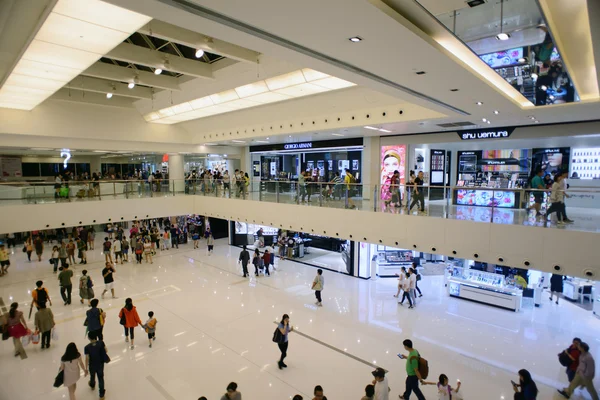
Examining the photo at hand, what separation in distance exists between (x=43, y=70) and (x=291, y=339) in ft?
31.9

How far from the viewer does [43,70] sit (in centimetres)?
834

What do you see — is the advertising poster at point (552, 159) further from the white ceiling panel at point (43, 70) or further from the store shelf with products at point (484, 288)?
the white ceiling panel at point (43, 70)

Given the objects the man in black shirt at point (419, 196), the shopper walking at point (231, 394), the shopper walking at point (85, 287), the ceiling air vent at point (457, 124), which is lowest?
the shopper walking at point (85, 287)

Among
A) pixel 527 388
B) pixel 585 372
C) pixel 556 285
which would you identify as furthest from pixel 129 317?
pixel 556 285

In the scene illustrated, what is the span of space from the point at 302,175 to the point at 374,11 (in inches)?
445

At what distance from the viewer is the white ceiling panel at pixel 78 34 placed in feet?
18.5

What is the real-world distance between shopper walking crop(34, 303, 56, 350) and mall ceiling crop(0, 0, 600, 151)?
6.06 metres

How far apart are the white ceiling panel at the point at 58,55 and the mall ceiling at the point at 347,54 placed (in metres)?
0.23

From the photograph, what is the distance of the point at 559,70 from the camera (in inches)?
247

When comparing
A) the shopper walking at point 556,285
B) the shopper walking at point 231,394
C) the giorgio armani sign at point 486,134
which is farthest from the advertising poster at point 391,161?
the shopper walking at point 231,394

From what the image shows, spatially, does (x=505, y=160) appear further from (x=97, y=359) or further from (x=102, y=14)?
(x=97, y=359)

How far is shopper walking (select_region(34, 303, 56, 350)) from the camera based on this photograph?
7.88 m

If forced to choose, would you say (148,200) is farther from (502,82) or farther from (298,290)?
(502,82)

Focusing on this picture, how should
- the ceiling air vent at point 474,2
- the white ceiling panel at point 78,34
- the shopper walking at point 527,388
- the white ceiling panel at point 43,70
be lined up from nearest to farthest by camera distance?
1. the ceiling air vent at point 474,2
2. the shopper walking at point 527,388
3. the white ceiling panel at point 78,34
4. the white ceiling panel at point 43,70
